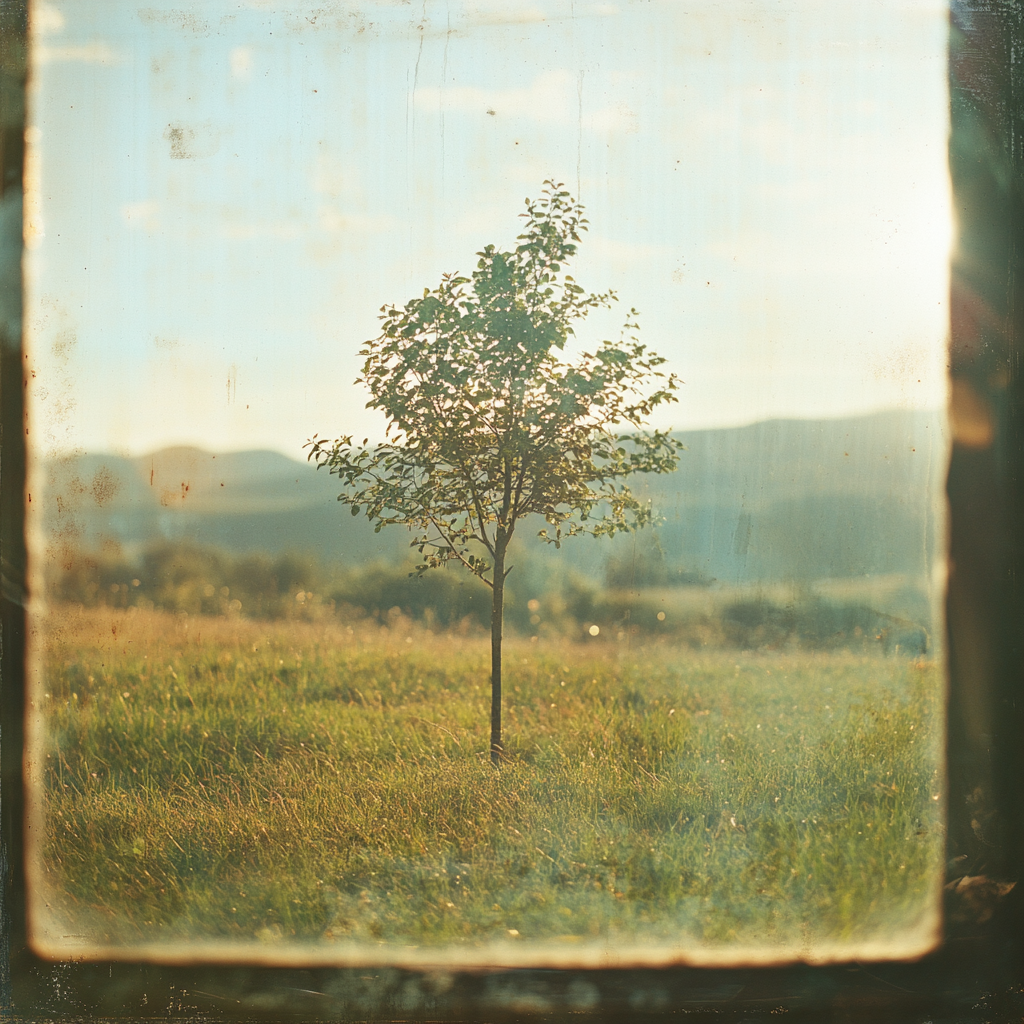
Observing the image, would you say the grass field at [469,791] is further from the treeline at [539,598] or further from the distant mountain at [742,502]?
the distant mountain at [742,502]

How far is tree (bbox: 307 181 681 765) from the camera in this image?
10.6 feet

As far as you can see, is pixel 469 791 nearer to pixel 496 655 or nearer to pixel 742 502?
pixel 496 655

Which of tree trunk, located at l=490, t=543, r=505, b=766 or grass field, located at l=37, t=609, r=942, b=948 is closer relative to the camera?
grass field, located at l=37, t=609, r=942, b=948

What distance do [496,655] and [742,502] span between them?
49.5 inches

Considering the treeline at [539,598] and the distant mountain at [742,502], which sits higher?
the distant mountain at [742,502]

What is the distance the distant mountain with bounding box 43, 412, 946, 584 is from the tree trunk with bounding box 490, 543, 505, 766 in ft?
1.27

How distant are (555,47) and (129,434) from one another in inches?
97.2

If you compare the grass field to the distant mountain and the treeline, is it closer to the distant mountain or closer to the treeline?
the treeline

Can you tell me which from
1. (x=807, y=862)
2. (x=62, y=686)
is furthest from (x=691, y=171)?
(x=62, y=686)

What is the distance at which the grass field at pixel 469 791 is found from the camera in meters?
3.13

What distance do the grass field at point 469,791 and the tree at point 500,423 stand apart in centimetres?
35

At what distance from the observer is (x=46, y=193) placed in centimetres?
331

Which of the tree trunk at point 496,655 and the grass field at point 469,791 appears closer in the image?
the grass field at point 469,791

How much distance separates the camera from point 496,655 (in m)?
3.33
